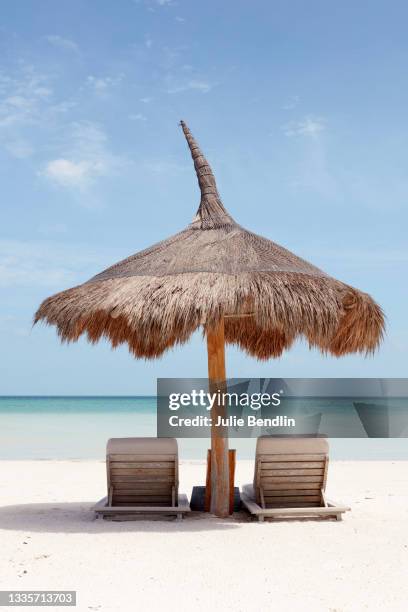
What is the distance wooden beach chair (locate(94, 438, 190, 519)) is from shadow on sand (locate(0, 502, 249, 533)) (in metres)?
0.09

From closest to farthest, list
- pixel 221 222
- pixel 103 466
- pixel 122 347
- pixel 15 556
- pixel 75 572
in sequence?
pixel 75 572
pixel 15 556
pixel 221 222
pixel 122 347
pixel 103 466

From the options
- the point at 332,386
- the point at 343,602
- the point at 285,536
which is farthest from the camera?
the point at 332,386

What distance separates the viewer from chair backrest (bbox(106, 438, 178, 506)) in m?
5.33

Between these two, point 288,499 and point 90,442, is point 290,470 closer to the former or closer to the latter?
point 288,499

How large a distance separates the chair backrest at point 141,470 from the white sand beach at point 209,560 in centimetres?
27

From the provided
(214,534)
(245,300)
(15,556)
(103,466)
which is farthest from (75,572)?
(103,466)

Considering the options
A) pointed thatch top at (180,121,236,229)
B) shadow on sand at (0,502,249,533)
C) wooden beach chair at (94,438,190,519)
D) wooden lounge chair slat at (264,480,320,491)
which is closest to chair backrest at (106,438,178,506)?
wooden beach chair at (94,438,190,519)

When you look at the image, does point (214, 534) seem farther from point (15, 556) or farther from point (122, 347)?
point (122, 347)

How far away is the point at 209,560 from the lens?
408 centimetres

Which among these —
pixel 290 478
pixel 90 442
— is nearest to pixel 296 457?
pixel 290 478

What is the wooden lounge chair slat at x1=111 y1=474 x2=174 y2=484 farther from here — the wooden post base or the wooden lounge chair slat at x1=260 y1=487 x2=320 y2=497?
the wooden lounge chair slat at x1=260 y1=487 x2=320 y2=497

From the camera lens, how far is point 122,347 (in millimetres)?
6488

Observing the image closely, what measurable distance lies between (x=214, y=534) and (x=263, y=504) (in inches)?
24.5

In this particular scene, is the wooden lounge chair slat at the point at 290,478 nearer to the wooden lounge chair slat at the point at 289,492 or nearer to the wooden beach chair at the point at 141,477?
the wooden lounge chair slat at the point at 289,492
